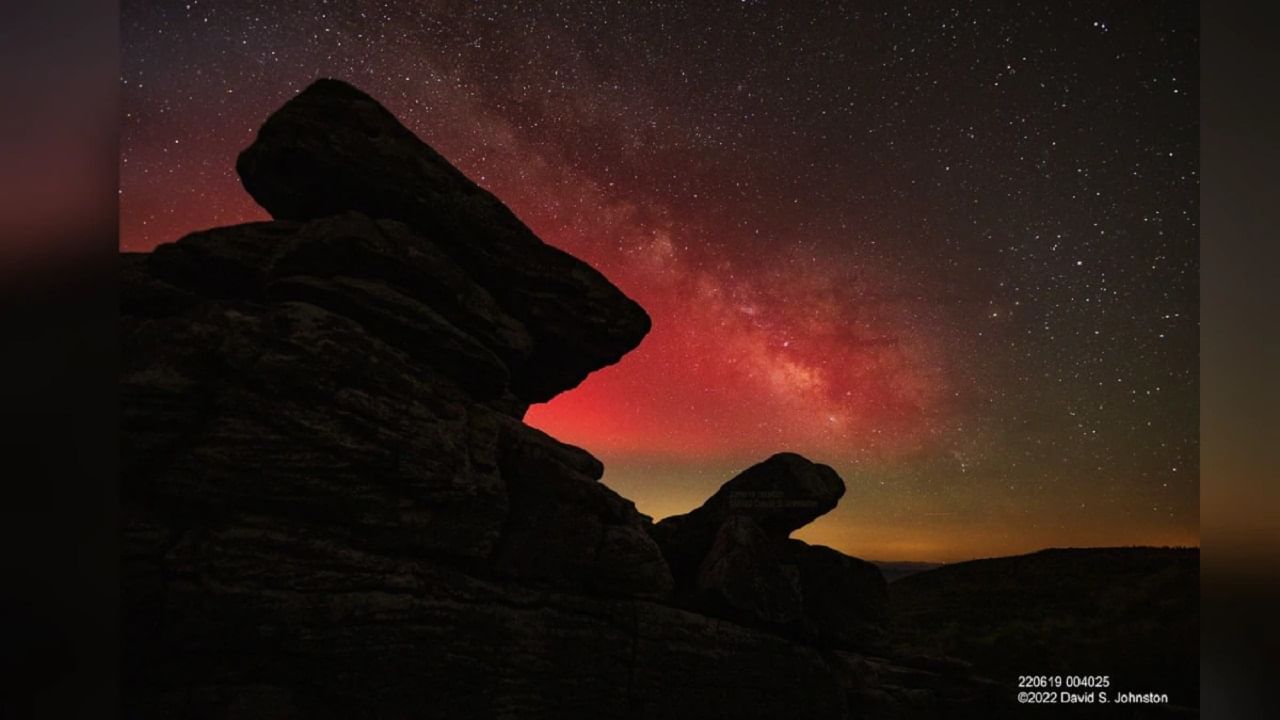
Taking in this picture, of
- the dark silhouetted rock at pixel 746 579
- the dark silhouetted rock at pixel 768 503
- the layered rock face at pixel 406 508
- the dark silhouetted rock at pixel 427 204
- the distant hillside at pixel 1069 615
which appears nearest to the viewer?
the layered rock face at pixel 406 508

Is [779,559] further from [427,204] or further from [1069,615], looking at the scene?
[427,204]

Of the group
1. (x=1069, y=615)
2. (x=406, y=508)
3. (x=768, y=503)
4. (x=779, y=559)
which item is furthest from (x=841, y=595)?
(x=406, y=508)

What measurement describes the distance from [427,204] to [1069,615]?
37.4 ft

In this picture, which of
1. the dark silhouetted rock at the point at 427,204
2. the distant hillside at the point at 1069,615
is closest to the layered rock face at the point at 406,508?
the dark silhouetted rock at the point at 427,204

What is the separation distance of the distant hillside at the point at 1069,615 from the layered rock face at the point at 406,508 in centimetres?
95

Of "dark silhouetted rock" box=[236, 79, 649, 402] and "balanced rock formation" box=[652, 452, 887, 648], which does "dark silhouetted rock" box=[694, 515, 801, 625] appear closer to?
"balanced rock formation" box=[652, 452, 887, 648]

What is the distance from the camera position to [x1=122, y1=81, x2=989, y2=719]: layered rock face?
5.56 metres

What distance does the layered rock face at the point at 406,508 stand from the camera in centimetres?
556

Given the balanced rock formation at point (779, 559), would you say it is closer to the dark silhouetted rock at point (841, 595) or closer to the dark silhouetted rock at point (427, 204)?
the dark silhouetted rock at point (841, 595)

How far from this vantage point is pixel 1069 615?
7.93 meters

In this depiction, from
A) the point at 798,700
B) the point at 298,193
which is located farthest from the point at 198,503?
the point at 798,700

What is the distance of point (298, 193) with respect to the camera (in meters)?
7.18

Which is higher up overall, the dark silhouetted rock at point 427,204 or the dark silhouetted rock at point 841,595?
the dark silhouetted rock at point 427,204

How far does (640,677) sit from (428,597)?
2847 millimetres
